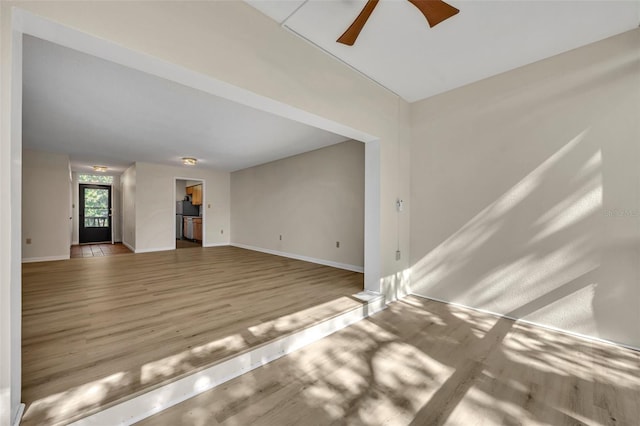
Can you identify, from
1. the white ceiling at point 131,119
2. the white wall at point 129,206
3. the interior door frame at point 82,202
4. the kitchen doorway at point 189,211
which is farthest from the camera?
the kitchen doorway at point 189,211

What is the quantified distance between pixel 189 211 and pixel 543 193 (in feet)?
34.3

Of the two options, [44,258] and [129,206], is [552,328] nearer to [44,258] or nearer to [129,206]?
[44,258]

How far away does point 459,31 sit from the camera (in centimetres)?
221

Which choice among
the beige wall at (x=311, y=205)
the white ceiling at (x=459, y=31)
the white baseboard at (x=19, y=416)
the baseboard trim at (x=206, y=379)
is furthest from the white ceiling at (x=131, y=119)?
the baseboard trim at (x=206, y=379)

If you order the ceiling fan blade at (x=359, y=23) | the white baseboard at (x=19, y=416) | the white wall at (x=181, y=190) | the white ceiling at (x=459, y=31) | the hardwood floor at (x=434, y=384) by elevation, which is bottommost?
the hardwood floor at (x=434, y=384)

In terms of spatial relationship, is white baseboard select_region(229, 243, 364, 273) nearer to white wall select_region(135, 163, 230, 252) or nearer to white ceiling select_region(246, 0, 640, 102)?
white wall select_region(135, 163, 230, 252)

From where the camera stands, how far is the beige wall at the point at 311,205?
15.3ft

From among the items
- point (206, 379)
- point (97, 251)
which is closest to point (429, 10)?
point (206, 379)

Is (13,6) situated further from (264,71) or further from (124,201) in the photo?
(124,201)

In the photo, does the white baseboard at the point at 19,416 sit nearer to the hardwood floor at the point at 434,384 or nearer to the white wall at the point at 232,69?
the white wall at the point at 232,69

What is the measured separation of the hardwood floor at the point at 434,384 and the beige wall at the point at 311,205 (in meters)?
2.41

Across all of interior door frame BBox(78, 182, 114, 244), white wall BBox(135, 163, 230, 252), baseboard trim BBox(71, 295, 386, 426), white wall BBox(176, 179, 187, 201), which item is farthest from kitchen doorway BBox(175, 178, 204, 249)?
baseboard trim BBox(71, 295, 386, 426)

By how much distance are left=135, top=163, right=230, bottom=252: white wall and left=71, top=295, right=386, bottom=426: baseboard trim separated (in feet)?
20.7

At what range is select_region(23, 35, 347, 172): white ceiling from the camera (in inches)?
93.8
